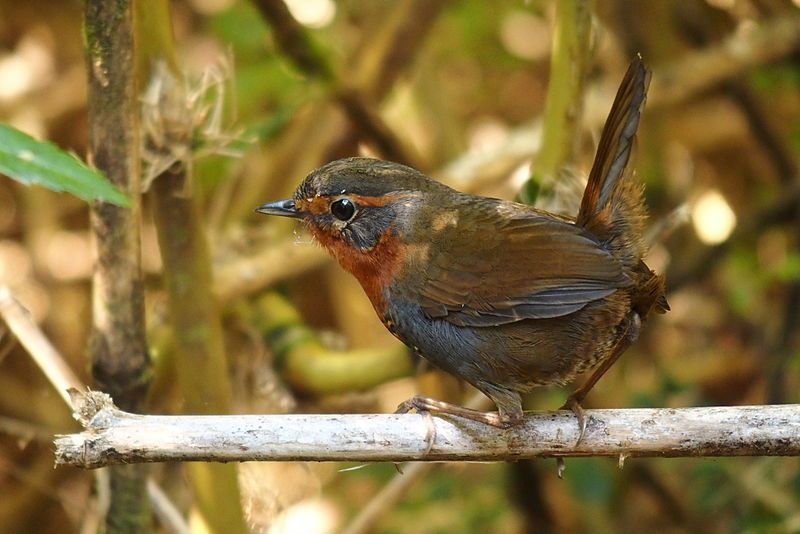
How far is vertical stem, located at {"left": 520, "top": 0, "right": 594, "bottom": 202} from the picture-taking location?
275 centimetres

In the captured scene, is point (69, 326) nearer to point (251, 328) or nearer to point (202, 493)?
point (251, 328)

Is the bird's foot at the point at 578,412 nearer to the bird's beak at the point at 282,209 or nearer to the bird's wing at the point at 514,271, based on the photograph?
the bird's wing at the point at 514,271

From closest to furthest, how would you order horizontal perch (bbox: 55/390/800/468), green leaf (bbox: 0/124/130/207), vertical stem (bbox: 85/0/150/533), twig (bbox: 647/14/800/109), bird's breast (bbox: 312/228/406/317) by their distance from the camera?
1. green leaf (bbox: 0/124/130/207)
2. horizontal perch (bbox: 55/390/800/468)
3. vertical stem (bbox: 85/0/150/533)
4. bird's breast (bbox: 312/228/406/317)
5. twig (bbox: 647/14/800/109)

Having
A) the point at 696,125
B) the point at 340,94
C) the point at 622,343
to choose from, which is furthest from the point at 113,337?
the point at 696,125

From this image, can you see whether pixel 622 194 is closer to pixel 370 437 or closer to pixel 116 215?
pixel 370 437

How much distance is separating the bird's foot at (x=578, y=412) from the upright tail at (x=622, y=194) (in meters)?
0.31

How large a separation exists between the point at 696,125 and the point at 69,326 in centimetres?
344

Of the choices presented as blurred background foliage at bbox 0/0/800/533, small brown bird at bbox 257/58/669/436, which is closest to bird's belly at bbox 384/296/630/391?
small brown bird at bbox 257/58/669/436

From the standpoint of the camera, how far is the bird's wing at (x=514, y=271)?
242cm

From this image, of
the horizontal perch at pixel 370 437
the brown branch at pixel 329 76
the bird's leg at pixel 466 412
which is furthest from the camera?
the brown branch at pixel 329 76

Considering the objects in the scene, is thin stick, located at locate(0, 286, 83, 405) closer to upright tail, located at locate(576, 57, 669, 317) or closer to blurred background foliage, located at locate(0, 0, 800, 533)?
blurred background foliage, located at locate(0, 0, 800, 533)

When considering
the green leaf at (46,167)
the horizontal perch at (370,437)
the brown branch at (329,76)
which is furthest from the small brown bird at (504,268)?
the brown branch at (329,76)

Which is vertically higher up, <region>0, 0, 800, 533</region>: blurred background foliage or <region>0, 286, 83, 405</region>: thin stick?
<region>0, 0, 800, 533</region>: blurred background foliage

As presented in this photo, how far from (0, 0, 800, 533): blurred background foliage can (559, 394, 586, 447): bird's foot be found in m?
0.80
